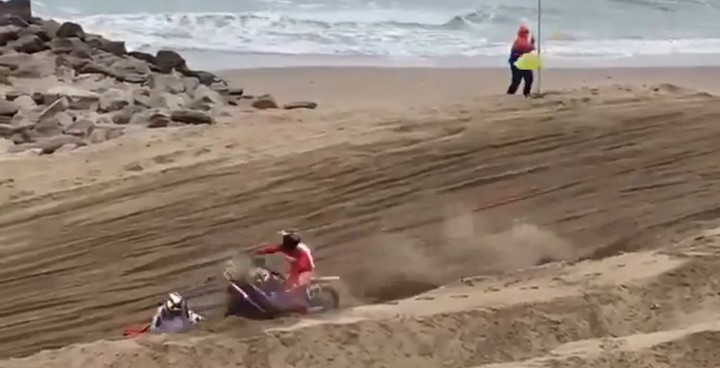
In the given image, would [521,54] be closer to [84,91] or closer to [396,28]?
[84,91]

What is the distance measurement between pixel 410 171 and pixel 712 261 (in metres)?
2.50

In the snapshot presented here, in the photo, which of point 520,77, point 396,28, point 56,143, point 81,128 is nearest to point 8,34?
point 81,128

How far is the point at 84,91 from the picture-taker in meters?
11.4

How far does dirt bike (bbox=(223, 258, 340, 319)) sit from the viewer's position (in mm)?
6062

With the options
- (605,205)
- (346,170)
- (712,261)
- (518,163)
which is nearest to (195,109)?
(346,170)

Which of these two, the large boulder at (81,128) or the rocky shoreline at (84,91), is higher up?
the rocky shoreline at (84,91)

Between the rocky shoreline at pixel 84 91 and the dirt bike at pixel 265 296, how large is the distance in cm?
348

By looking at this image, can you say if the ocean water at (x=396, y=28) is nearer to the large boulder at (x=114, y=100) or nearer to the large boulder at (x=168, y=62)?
the large boulder at (x=168, y=62)

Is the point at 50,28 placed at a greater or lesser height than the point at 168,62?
greater

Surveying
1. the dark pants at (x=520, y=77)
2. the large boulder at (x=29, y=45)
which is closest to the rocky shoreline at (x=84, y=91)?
the large boulder at (x=29, y=45)

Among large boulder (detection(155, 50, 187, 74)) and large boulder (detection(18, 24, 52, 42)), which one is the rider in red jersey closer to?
large boulder (detection(155, 50, 187, 74))

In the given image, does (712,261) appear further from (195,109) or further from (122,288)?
(195,109)

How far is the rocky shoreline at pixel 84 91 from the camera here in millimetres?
9938

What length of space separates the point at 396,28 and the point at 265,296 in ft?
51.2
